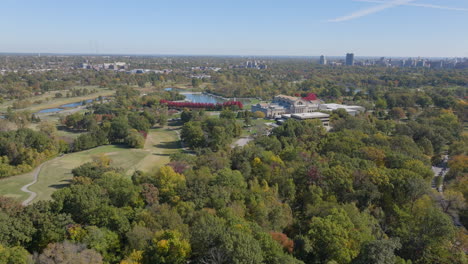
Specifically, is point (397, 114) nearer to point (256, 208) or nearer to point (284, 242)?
point (256, 208)

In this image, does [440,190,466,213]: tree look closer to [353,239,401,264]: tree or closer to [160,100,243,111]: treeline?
[353,239,401,264]: tree

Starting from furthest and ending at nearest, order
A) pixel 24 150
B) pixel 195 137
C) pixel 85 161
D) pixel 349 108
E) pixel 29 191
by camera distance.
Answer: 1. pixel 349 108
2. pixel 195 137
3. pixel 85 161
4. pixel 24 150
5. pixel 29 191

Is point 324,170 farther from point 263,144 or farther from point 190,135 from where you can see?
point 190,135

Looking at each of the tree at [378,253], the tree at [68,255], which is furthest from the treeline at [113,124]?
the tree at [378,253]

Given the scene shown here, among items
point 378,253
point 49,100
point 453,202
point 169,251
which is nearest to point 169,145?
point 169,251

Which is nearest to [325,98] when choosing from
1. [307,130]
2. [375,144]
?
[307,130]

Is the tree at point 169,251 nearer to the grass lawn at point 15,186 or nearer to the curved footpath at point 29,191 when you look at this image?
the curved footpath at point 29,191

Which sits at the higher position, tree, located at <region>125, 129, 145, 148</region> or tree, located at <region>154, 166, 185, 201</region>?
tree, located at <region>154, 166, 185, 201</region>

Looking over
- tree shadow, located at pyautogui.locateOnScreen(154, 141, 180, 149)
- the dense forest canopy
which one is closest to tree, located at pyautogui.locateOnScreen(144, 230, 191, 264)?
the dense forest canopy
